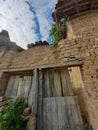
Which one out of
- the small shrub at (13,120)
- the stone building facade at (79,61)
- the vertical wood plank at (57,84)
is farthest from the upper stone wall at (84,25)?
the small shrub at (13,120)

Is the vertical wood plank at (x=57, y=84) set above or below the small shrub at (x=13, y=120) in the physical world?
above

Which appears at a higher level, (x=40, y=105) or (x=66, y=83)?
(x=66, y=83)

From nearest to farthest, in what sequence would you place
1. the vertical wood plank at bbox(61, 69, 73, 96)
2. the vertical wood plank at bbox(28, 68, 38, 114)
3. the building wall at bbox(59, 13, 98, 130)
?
the building wall at bbox(59, 13, 98, 130), the vertical wood plank at bbox(28, 68, 38, 114), the vertical wood plank at bbox(61, 69, 73, 96)

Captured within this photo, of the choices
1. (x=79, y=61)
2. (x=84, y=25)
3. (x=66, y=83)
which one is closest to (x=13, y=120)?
(x=66, y=83)

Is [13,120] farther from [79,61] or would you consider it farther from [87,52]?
[87,52]

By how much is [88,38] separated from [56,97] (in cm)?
250

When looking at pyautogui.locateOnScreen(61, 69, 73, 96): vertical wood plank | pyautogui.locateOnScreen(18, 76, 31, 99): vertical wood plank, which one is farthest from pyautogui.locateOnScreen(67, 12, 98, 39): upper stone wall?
pyautogui.locateOnScreen(18, 76, 31, 99): vertical wood plank

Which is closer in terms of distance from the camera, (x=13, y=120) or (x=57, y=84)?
(x=13, y=120)

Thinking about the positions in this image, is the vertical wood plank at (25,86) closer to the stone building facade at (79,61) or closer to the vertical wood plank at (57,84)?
the stone building facade at (79,61)

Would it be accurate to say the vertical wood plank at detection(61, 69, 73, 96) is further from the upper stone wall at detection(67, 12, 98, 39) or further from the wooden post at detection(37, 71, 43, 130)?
the upper stone wall at detection(67, 12, 98, 39)

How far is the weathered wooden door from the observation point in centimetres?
354

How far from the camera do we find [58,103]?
3938 mm

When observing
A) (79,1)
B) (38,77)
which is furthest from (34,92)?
(79,1)

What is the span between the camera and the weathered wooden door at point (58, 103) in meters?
3.54
